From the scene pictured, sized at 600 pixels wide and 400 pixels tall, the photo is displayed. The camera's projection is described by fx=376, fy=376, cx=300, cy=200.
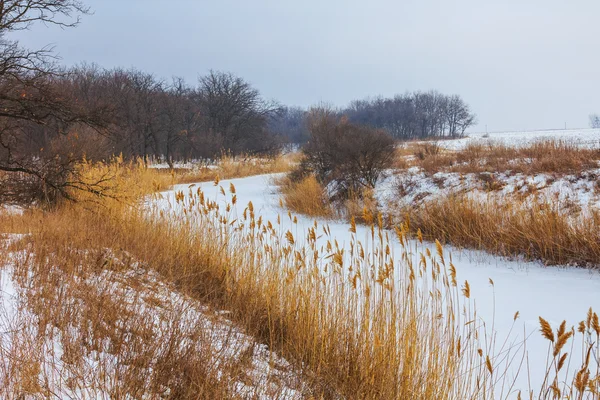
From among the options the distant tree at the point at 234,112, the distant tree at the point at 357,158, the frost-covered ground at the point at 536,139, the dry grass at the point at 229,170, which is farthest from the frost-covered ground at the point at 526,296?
the distant tree at the point at 234,112

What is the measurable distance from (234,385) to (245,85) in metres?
36.4

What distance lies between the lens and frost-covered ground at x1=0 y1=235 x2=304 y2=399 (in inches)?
62.8

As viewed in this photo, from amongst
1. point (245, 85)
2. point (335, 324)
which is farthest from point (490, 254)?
point (245, 85)

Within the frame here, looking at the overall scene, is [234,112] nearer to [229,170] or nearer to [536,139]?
[229,170]

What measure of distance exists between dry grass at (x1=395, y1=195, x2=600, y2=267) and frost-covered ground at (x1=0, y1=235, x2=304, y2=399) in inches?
166

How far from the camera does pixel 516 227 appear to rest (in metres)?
5.40

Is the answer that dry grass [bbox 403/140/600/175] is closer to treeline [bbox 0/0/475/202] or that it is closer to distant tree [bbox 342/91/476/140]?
treeline [bbox 0/0/475/202]

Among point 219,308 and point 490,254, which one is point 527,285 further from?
point 219,308

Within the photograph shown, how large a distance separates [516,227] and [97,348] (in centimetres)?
541

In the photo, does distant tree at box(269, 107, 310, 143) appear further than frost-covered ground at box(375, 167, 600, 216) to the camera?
Yes

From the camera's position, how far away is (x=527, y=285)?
14.2 ft

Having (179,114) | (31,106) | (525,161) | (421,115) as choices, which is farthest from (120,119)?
(421,115)

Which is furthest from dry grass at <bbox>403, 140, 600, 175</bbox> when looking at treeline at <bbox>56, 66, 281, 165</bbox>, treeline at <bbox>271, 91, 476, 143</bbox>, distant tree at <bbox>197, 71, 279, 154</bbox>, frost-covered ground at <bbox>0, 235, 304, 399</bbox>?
treeline at <bbox>271, 91, 476, 143</bbox>

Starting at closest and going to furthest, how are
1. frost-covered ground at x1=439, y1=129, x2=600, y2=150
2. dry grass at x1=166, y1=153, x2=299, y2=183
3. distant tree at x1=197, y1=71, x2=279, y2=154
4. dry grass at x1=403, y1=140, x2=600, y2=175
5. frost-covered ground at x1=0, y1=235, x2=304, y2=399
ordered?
frost-covered ground at x1=0, y1=235, x2=304, y2=399 → dry grass at x1=403, y1=140, x2=600, y2=175 → frost-covered ground at x1=439, y1=129, x2=600, y2=150 → dry grass at x1=166, y1=153, x2=299, y2=183 → distant tree at x1=197, y1=71, x2=279, y2=154
